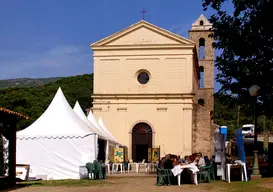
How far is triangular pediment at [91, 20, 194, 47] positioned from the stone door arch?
647 cm

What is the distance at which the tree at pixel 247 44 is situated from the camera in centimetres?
1603

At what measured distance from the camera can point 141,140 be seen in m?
38.4

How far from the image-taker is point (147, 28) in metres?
39.0

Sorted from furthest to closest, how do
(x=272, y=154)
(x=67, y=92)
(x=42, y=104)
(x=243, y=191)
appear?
(x=67, y=92) → (x=42, y=104) → (x=272, y=154) → (x=243, y=191)

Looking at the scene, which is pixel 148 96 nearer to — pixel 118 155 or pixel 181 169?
pixel 118 155

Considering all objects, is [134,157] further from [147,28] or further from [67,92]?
[67,92]

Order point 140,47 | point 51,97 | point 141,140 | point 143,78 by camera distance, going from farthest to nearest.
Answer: point 51,97
point 143,78
point 140,47
point 141,140

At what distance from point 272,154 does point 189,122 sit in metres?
14.9

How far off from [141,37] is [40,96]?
30421mm

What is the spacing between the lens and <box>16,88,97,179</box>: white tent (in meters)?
22.4

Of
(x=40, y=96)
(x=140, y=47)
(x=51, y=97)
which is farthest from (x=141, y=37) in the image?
(x=40, y=96)

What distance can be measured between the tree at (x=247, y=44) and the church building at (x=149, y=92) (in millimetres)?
18954

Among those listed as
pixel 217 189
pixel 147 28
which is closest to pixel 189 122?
pixel 147 28

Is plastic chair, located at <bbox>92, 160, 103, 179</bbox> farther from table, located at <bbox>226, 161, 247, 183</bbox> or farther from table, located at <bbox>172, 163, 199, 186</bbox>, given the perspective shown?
table, located at <bbox>226, 161, 247, 183</bbox>
